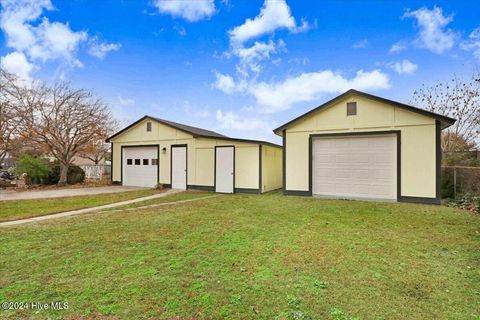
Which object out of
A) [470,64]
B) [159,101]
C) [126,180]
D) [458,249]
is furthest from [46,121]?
[470,64]

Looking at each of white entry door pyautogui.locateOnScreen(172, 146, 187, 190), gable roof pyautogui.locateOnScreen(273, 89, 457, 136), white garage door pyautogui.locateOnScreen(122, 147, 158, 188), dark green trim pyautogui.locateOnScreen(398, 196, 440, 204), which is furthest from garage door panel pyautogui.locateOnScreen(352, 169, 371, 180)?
white garage door pyautogui.locateOnScreen(122, 147, 158, 188)

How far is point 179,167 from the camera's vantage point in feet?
47.0

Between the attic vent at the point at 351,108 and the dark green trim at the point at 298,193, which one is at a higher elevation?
the attic vent at the point at 351,108

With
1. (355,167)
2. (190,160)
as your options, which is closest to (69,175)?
(190,160)

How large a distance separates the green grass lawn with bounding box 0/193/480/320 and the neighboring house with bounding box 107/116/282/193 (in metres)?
6.06

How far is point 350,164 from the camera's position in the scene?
10.5 m

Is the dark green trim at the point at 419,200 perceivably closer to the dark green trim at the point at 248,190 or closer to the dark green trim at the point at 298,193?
the dark green trim at the point at 298,193

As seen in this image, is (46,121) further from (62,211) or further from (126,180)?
(62,211)

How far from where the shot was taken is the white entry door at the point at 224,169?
12.8 m

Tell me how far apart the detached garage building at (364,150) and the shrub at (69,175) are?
13191 mm

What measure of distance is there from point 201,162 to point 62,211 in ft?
22.3

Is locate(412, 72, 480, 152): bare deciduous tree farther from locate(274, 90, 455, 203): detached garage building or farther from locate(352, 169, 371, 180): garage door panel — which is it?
locate(352, 169, 371, 180): garage door panel

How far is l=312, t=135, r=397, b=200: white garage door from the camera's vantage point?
9.84m

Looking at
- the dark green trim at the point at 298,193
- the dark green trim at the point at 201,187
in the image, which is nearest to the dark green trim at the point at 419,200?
the dark green trim at the point at 298,193
